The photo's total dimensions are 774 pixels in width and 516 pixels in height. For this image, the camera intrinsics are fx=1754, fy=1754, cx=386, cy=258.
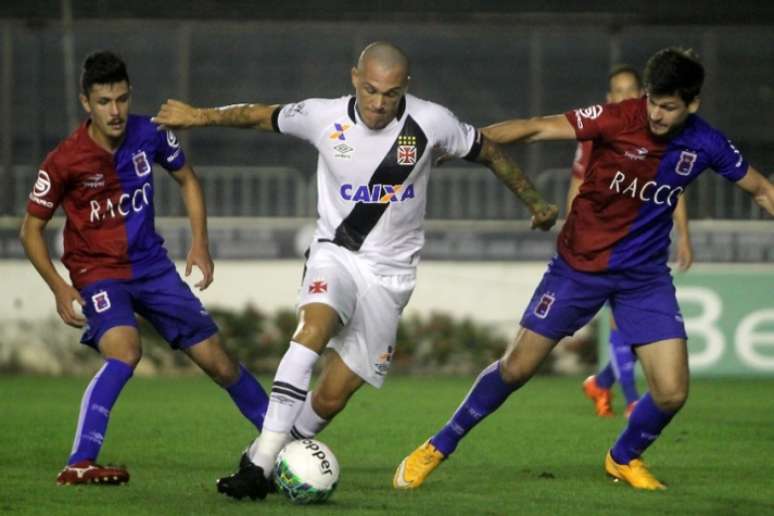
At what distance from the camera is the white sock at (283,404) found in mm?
7805

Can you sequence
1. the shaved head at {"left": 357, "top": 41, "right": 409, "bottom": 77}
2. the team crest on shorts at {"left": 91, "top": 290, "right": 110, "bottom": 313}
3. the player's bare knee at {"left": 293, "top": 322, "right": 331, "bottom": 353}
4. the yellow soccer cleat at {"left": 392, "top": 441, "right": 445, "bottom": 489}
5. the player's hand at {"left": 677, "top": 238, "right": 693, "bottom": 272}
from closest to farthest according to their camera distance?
the player's bare knee at {"left": 293, "top": 322, "right": 331, "bottom": 353}
the shaved head at {"left": 357, "top": 41, "right": 409, "bottom": 77}
the yellow soccer cleat at {"left": 392, "top": 441, "right": 445, "bottom": 489}
the team crest on shorts at {"left": 91, "top": 290, "right": 110, "bottom": 313}
the player's hand at {"left": 677, "top": 238, "right": 693, "bottom": 272}

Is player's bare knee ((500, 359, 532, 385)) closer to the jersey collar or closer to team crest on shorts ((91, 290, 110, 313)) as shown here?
the jersey collar

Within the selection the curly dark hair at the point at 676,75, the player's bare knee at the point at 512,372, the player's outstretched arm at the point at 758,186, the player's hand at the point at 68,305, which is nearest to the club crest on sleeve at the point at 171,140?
the player's hand at the point at 68,305

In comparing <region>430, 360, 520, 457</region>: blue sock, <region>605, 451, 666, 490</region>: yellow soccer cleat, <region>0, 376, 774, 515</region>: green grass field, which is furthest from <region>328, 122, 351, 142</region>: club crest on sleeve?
<region>605, 451, 666, 490</region>: yellow soccer cleat

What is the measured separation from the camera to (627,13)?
56.4 feet

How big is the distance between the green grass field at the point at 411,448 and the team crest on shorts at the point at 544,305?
34.2 inches

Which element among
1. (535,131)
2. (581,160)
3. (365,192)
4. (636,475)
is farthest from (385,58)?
(581,160)

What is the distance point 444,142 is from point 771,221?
8924 mm

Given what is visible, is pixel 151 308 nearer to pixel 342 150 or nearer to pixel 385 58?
pixel 342 150

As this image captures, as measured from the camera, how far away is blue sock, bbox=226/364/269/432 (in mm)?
9195

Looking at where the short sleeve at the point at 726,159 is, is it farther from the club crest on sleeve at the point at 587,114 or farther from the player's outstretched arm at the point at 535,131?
the player's outstretched arm at the point at 535,131

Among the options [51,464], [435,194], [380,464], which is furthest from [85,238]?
[435,194]

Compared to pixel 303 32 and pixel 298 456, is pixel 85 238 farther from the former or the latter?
pixel 303 32

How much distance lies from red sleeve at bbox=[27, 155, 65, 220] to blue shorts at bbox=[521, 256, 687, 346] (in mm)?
2435
